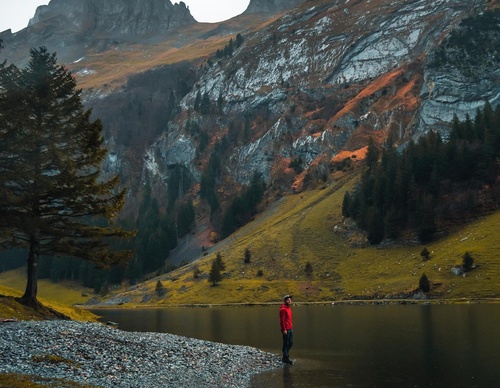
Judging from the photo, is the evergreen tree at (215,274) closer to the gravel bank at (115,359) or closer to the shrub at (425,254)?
the shrub at (425,254)

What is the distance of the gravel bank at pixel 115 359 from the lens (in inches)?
968

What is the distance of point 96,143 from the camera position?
4425 cm

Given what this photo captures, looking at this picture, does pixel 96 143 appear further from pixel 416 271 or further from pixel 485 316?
pixel 416 271

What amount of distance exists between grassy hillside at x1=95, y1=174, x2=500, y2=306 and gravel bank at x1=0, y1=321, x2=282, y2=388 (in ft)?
270

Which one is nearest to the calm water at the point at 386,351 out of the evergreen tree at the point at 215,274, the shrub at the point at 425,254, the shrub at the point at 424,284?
the shrub at the point at 424,284

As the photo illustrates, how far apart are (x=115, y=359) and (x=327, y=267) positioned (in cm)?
11919


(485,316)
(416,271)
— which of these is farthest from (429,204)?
(485,316)

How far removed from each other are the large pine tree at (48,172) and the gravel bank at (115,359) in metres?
10.0

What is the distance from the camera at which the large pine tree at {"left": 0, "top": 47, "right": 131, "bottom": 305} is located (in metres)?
40.6

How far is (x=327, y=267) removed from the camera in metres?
144

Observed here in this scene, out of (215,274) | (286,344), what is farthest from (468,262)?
(286,344)

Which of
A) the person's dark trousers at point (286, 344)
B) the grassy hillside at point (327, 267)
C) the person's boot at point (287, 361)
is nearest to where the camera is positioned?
the person's boot at point (287, 361)

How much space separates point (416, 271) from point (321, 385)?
104m

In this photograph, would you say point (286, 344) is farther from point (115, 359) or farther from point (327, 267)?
point (327, 267)
